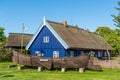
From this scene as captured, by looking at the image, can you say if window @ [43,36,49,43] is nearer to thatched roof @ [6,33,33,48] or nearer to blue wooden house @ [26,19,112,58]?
blue wooden house @ [26,19,112,58]

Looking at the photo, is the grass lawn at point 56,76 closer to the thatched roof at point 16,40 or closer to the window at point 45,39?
the window at point 45,39

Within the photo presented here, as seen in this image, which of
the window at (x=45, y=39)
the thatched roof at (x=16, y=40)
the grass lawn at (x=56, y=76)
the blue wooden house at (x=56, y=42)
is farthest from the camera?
the thatched roof at (x=16, y=40)

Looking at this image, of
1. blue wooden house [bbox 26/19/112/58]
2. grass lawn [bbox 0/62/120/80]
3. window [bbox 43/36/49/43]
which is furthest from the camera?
window [bbox 43/36/49/43]

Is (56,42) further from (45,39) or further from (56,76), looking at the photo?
(56,76)

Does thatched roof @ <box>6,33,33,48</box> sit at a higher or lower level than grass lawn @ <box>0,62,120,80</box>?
higher

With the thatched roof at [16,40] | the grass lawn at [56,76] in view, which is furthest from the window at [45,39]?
the grass lawn at [56,76]

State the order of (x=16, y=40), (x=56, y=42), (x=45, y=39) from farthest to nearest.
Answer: (x=16, y=40) < (x=45, y=39) < (x=56, y=42)

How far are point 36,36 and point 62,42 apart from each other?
612cm

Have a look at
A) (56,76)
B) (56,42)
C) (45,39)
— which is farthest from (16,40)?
(56,76)

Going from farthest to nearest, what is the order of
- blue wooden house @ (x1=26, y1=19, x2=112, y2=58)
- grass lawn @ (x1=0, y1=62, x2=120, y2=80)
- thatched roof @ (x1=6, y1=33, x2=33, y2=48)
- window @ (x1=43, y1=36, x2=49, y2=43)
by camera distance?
thatched roof @ (x1=6, y1=33, x2=33, y2=48)
window @ (x1=43, y1=36, x2=49, y2=43)
blue wooden house @ (x1=26, y1=19, x2=112, y2=58)
grass lawn @ (x1=0, y1=62, x2=120, y2=80)

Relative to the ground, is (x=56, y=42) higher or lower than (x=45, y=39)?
lower

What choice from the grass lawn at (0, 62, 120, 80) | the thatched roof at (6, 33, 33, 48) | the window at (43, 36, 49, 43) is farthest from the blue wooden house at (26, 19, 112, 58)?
the thatched roof at (6, 33, 33, 48)

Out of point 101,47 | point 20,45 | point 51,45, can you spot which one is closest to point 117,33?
point 51,45

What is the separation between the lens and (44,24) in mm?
39812
